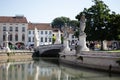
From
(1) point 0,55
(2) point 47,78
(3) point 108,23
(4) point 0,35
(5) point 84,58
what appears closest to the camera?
(2) point 47,78

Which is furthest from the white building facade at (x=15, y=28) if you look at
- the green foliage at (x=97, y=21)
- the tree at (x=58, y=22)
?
the green foliage at (x=97, y=21)

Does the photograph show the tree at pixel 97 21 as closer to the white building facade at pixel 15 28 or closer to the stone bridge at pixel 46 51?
the stone bridge at pixel 46 51

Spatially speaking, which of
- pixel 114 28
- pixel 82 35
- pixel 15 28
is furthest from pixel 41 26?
pixel 82 35

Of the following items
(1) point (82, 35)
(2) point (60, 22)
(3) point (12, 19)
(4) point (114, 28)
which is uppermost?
(2) point (60, 22)

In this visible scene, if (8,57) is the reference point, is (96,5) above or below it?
above

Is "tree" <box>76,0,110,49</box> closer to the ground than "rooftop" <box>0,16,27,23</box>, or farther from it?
closer to the ground

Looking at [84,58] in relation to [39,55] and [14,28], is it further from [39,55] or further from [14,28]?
[14,28]

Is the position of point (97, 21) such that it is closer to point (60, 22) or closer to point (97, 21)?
point (97, 21)

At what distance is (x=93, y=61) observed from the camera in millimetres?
33500

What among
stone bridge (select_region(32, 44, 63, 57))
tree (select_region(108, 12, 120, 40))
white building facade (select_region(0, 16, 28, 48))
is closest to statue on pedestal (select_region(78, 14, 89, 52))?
tree (select_region(108, 12, 120, 40))

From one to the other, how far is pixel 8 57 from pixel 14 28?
34906 mm

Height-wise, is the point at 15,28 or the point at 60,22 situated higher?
the point at 60,22

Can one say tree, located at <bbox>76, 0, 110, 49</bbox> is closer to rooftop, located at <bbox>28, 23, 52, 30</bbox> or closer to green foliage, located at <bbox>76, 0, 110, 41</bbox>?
green foliage, located at <bbox>76, 0, 110, 41</bbox>

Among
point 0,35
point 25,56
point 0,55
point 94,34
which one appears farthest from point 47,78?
point 0,35
